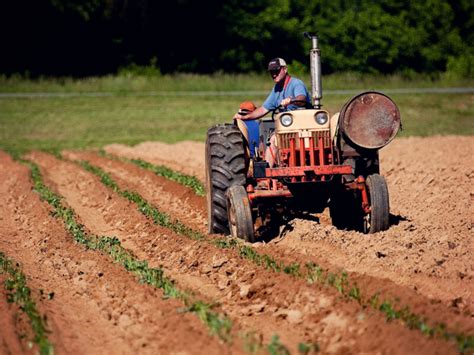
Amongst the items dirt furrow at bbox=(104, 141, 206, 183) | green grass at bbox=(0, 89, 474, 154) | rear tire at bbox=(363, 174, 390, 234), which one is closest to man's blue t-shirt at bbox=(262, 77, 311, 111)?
rear tire at bbox=(363, 174, 390, 234)

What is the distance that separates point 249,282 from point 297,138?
2237mm

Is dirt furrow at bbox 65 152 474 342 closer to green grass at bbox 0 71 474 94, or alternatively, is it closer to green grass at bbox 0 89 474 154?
green grass at bbox 0 89 474 154

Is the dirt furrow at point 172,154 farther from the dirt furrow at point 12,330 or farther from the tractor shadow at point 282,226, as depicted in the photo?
the dirt furrow at point 12,330

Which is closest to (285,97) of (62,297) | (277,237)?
(277,237)

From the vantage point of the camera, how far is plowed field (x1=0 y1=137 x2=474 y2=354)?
21.4 ft

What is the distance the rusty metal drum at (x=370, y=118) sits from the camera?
31.8 ft

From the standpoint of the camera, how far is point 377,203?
9.53m

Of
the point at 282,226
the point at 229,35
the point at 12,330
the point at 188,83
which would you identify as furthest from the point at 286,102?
the point at 229,35

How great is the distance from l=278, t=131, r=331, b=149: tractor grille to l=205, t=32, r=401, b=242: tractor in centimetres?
1

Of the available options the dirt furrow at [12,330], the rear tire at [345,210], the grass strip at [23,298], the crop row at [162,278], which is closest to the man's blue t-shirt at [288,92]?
the rear tire at [345,210]

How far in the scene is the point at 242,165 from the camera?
10.1 metres

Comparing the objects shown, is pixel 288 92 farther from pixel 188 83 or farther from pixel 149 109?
pixel 188 83

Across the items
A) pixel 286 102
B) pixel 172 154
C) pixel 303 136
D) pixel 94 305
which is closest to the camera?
pixel 94 305

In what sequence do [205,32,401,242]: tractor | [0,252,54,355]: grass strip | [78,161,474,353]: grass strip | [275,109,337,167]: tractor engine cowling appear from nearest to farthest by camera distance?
[78,161,474,353]: grass strip, [0,252,54,355]: grass strip, [205,32,401,242]: tractor, [275,109,337,167]: tractor engine cowling
